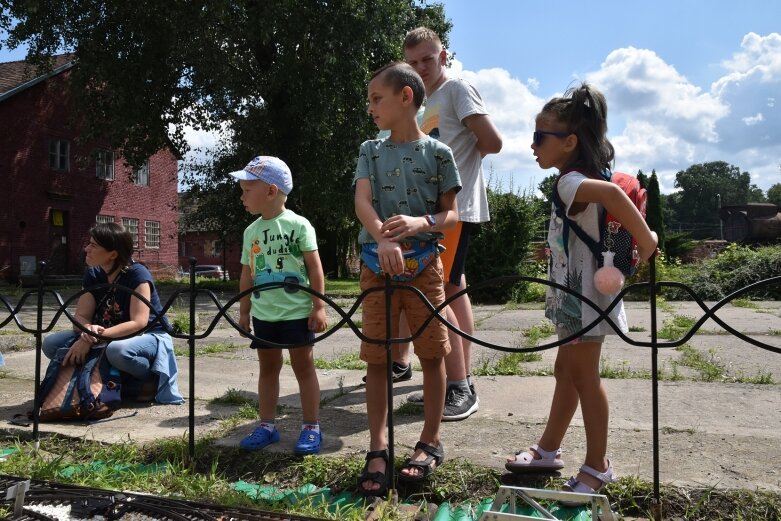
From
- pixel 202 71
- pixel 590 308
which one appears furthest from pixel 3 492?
pixel 202 71

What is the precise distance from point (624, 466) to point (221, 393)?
8.40ft

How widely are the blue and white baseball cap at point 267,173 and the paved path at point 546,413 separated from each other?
1.26 meters

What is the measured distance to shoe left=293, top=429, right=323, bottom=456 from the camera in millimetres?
2674

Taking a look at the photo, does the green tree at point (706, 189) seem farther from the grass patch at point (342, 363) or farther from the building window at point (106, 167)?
the grass patch at point (342, 363)

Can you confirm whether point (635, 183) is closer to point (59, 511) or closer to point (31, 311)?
point (59, 511)

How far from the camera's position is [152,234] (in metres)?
31.7

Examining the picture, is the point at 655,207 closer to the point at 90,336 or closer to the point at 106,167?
the point at 106,167

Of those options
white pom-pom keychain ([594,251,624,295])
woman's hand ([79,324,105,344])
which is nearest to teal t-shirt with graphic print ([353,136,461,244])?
white pom-pom keychain ([594,251,624,295])

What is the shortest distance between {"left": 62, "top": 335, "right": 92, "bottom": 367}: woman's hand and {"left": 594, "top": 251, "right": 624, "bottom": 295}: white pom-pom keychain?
2.84 m

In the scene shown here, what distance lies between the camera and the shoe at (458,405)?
10.1ft

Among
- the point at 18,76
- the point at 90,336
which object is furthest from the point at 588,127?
the point at 18,76

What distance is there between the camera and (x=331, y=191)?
677 inches

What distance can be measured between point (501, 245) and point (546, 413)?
27.1 feet

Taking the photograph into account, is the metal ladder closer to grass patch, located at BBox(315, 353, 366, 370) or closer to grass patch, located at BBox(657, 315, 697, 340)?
grass patch, located at BBox(315, 353, 366, 370)
